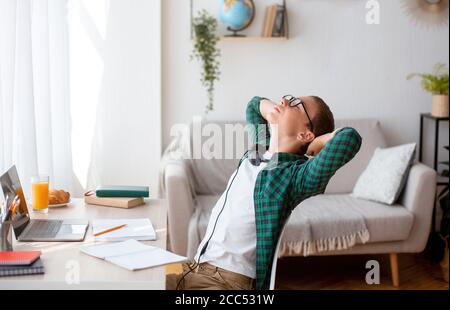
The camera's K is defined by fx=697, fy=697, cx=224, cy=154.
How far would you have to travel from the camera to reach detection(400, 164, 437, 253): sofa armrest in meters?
3.29

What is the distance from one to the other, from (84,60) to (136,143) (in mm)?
518

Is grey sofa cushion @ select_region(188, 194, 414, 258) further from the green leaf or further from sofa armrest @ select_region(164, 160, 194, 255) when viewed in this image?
the green leaf

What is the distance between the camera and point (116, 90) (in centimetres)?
368

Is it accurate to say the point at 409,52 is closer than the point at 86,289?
No

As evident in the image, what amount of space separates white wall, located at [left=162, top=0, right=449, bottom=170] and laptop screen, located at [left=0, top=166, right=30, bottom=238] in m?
1.95

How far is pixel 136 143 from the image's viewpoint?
3.74 m

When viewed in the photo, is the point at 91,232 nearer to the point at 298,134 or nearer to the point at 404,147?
the point at 298,134

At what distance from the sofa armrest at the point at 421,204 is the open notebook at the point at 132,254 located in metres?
1.90

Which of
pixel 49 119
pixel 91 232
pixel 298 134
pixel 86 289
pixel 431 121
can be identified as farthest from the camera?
pixel 431 121

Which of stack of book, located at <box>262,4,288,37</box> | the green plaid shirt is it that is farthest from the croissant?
stack of book, located at <box>262,4,288,37</box>

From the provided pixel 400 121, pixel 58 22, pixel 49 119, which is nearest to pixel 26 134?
pixel 49 119

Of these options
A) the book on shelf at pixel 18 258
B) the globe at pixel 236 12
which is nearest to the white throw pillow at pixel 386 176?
the globe at pixel 236 12

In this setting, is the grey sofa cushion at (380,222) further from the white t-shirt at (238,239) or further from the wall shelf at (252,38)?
the white t-shirt at (238,239)

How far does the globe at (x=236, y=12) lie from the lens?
368 cm
